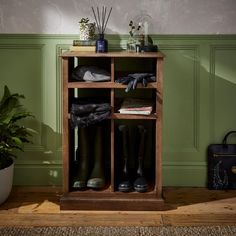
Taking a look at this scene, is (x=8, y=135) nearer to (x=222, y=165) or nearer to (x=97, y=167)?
(x=97, y=167)

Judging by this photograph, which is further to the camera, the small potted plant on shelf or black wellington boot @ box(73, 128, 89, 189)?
the small potted plant on shelf

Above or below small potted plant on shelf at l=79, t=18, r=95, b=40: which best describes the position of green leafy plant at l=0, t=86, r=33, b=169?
below

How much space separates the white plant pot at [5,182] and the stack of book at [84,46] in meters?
0.81

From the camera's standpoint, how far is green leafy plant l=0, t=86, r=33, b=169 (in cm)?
257

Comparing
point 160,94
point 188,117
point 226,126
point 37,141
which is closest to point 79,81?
point 160,94

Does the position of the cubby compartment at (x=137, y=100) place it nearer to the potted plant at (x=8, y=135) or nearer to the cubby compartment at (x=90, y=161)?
the cubby compartment at (x=90, y=161)

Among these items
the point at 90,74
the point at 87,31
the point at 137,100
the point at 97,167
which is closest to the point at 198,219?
the point at 97,167

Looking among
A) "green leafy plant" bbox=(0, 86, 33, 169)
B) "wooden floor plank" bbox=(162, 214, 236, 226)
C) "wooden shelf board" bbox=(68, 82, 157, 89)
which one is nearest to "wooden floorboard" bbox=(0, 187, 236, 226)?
"wooden floor plank" bbox=(162, 214, 236, 226)

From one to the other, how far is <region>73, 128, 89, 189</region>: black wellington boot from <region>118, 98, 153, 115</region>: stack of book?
0.89ft

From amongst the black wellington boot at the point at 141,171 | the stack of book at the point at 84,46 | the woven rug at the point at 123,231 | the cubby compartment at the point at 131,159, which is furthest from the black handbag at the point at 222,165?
the stack of book at the point at 84,46

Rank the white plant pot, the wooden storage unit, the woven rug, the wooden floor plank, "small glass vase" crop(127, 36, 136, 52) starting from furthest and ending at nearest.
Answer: "small glass vase" crop(127, 36, 136, 52), the white plant pot, the wooden storage unit, the wooden floor plank, the woven rug

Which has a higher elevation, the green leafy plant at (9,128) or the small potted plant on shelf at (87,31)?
the small potted plant on shelf at (87,31)

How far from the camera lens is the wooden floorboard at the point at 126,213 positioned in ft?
7.79

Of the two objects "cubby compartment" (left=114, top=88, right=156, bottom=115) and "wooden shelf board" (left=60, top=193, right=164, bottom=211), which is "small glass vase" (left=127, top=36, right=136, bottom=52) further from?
"wooden shelf board" (left=60, top=193, right=164, bottom=211)
